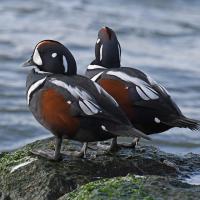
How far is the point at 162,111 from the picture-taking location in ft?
22.3

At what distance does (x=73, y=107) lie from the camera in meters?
6.38

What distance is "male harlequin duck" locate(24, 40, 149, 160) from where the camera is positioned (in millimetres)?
6316

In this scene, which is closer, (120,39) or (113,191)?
(113,191)

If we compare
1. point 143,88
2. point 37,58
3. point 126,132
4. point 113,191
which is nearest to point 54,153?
point 126,132

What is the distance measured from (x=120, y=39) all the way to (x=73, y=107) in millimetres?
11403

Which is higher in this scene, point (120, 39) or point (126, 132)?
point (126, 132)

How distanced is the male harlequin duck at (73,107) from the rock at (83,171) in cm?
20

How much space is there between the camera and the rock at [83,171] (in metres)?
5.85

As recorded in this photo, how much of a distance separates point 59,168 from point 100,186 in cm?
81

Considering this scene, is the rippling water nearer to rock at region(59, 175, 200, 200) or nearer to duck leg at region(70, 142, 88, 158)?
duck leg at region(70, 142, 88, 158)

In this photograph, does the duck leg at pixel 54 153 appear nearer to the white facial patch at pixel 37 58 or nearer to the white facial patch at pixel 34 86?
the white facial patch at pixel 34 86

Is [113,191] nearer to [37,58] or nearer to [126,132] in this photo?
[126,132]

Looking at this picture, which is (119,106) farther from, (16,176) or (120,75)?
(16,176)

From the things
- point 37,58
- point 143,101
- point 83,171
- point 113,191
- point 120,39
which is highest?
point 37,58
